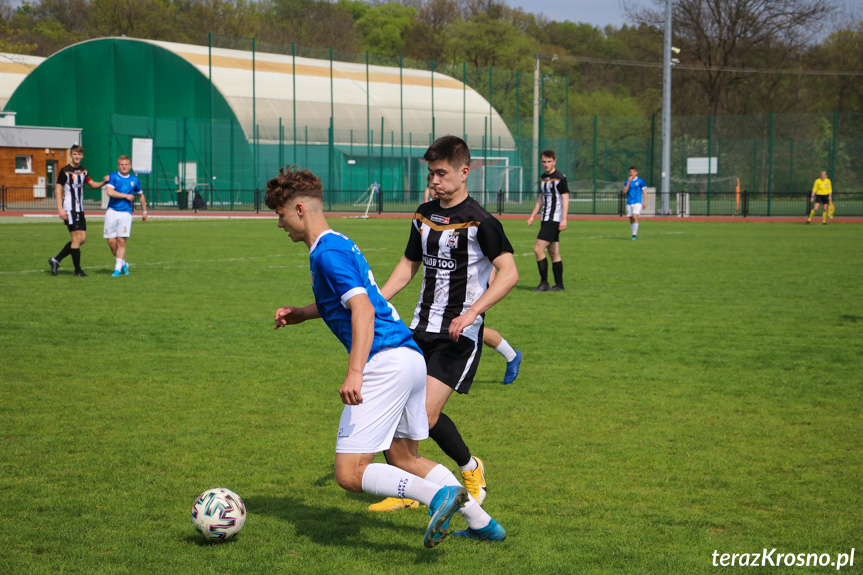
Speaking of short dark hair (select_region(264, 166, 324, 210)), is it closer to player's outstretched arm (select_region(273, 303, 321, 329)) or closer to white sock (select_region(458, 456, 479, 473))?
player's outstretched arm (select_region(273, 303, 321, 329))

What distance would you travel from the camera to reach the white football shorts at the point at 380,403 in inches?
150

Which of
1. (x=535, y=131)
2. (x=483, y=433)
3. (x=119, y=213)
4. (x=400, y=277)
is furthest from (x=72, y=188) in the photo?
(x=535, y=131)

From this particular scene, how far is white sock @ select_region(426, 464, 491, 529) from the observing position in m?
3.92

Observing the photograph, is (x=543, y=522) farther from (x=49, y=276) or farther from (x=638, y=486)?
(x=49, y=276)

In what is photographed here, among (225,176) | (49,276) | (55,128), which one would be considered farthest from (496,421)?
(55,128)

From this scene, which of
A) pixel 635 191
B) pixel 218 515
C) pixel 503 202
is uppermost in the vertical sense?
pixel 635 191

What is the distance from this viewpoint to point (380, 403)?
3818 millimetres

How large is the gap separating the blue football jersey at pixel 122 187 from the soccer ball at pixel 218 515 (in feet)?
38.1

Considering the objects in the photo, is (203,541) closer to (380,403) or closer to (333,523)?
(333,523)

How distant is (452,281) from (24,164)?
1847 inches

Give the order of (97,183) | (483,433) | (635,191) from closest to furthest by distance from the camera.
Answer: (483,433)
(97,183)
(635,191)

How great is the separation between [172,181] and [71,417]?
4235 cm

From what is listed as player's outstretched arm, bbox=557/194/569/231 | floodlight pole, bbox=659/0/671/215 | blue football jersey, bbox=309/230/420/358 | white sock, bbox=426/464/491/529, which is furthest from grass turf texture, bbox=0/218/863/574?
floodlight pole, bbox=659/0/671/215

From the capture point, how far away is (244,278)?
1492cm
